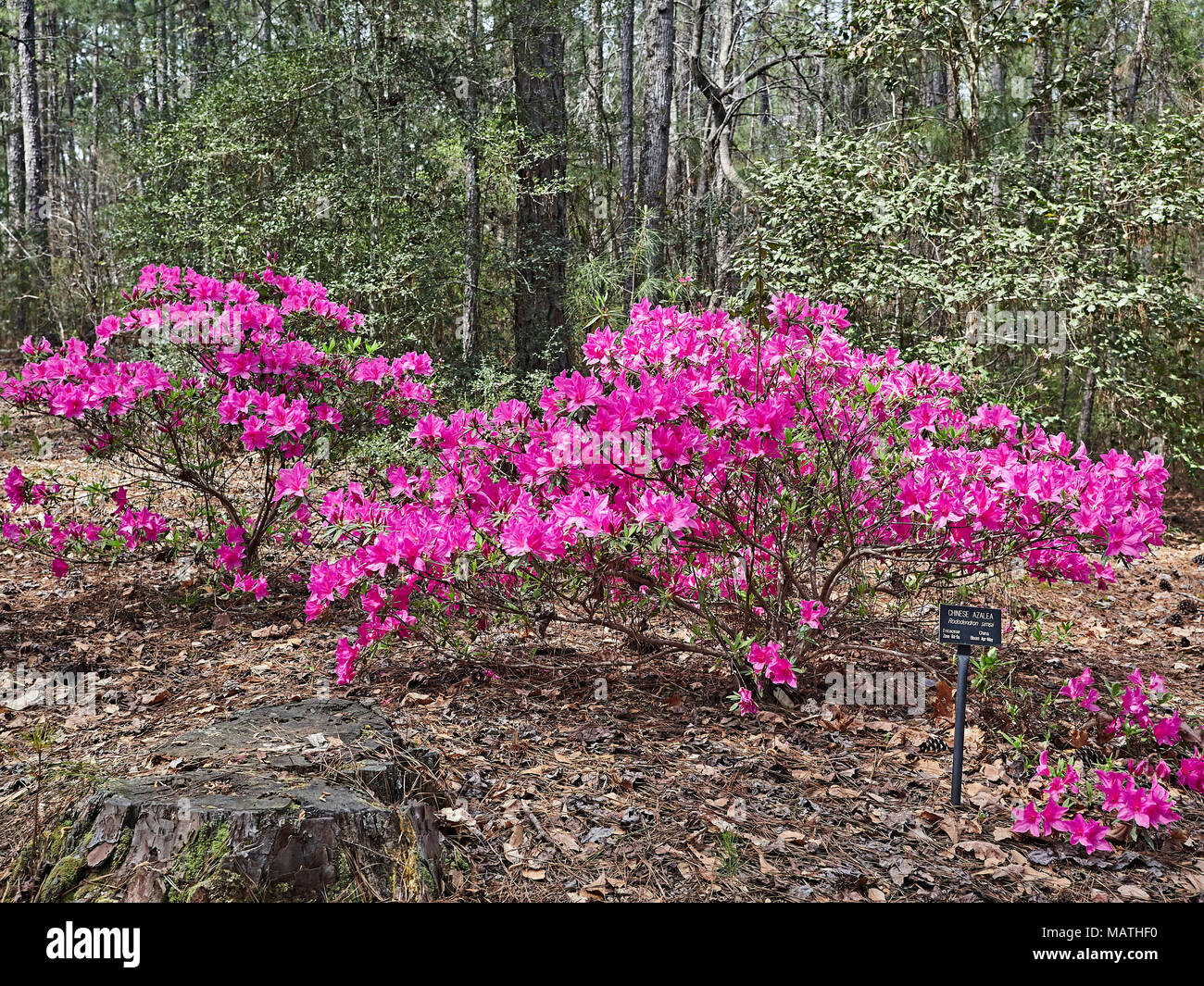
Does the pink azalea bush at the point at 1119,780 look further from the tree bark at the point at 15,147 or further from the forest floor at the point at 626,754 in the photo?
the tree bark at the point at 15,147

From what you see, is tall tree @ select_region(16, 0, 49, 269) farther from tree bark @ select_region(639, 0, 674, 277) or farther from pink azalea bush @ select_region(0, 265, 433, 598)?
pink azalea bush @ select_region(0, 265, 433, 598)

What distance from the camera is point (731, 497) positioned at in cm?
323

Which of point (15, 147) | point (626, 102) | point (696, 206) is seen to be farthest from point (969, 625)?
point (15, 147)

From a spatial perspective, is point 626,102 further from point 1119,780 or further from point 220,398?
point 1119,780

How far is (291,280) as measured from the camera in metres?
4.22

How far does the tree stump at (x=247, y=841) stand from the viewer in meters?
2.01

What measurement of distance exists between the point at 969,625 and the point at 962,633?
0.03m

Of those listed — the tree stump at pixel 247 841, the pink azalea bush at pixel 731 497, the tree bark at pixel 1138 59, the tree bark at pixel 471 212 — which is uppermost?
the tree bark at pixel 1138 59

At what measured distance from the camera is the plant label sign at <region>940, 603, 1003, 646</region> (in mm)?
2686

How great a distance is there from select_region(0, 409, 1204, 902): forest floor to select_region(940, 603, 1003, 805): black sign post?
194 mm

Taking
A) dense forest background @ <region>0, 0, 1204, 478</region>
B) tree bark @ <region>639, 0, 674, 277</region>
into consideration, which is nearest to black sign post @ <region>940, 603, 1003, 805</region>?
dense forest background @ <region>0, 0, 1204, 478</region>

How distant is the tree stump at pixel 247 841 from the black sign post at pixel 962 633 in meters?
1.52

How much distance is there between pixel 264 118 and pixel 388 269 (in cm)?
217

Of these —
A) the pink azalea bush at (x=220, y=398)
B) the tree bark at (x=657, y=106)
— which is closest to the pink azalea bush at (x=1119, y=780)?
the pink azalea bush at (x=220, y=398)
